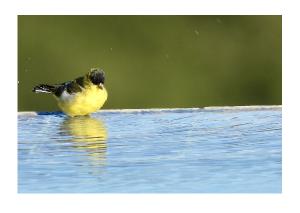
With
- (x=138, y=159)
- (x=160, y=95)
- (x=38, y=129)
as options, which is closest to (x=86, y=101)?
(x=38, y=129)

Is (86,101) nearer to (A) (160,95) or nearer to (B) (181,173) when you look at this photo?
(A) (160,95)

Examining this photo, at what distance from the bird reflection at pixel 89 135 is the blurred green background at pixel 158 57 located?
1.51 meters

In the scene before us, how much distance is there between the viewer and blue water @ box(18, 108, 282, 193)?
6.73 m

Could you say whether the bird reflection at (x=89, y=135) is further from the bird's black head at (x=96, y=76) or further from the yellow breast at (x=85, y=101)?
the bird's black head at (x=96, y=76)

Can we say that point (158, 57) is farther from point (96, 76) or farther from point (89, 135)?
point (89, 135)

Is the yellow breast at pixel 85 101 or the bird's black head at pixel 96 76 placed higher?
the bird's black head at pixel 96 76

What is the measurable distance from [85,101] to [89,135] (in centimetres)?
136

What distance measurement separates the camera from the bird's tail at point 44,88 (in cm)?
1045

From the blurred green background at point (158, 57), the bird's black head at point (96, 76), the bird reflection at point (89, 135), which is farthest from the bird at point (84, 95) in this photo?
the blurred green background at point (158, 57)

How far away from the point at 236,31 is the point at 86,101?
2695 millimetres

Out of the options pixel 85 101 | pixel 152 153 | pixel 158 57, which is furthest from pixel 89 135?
pixel 158 57

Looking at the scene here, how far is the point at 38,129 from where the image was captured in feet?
29.5

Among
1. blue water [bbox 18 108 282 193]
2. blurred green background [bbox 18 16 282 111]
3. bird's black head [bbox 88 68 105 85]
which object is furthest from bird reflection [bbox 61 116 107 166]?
blurred green background [bbox 18 16 282 111]

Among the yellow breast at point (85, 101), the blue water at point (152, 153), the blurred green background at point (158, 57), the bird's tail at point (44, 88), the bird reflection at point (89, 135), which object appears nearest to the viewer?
the blue water at point (152, 153)
